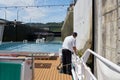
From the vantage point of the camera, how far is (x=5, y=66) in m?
3.15

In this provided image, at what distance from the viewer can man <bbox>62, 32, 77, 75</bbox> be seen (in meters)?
6.89

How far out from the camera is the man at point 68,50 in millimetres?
6886

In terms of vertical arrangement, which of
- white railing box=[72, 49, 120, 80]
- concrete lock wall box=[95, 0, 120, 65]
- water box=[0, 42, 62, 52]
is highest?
concrete lock wall box=[95, 0, 120, 65]

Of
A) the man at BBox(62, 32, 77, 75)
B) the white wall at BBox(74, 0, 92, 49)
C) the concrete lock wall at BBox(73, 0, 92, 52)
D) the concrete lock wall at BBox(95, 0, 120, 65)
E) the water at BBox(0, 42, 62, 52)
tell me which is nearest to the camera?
the concrete lock wall at BBox(95, 0, 120, 65)

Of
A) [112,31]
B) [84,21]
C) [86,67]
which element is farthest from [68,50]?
[86,67]

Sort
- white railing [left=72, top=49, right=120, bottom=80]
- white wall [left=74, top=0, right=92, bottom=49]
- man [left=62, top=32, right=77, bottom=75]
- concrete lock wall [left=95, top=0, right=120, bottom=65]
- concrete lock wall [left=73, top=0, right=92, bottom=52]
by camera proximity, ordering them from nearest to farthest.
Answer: white railing [left=72, top=49, right=120, bottom=80] < concrete lock wall [left=95, top=0, right=120, bottom=65] < man [left=62, top=32, right=77, bottom=75] < concrete lock wall [left=73, top=0, right=92, bottom=52] < white wall [left=74, top=0, right=92, bottom=49]

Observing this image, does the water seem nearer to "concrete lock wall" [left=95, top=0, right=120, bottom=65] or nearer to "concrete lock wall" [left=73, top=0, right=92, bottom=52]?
"concrete lock wall" [left=73, top=0, right=92, bottom=52]

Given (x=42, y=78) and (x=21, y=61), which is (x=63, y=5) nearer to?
(x=42, y=78)

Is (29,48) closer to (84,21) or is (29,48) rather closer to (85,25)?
(84,21)

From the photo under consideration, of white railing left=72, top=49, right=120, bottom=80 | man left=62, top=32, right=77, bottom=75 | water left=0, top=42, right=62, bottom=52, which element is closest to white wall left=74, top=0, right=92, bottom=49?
man left=62, top=32, right=77, bottom=75

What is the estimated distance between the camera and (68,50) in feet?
23.1

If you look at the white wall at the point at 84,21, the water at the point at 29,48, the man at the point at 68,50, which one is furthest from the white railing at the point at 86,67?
the water at the point at 29,48

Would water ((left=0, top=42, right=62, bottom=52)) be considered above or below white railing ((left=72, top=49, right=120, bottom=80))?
below

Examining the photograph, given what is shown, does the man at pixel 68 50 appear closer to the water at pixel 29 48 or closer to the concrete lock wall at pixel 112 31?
the concrete lock wall at pixel 112 31
